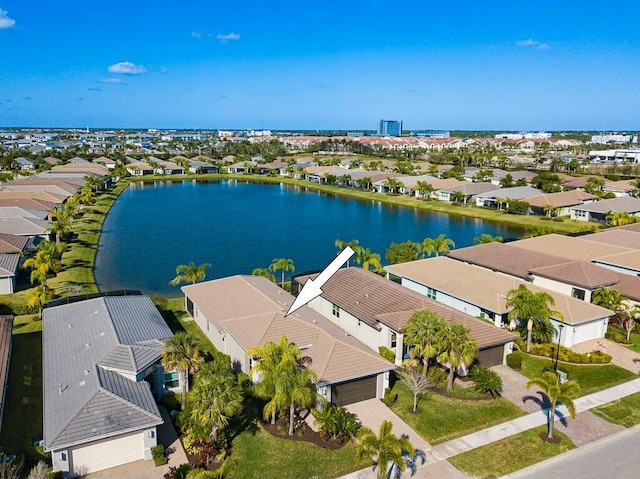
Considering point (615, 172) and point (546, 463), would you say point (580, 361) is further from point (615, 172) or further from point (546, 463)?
point (615, 172)

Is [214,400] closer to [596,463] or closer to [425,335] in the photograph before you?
[425,335]

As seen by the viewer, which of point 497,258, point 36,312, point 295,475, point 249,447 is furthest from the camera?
point 497,258

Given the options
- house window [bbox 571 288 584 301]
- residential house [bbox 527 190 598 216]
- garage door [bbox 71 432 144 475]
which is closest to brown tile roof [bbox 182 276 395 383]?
garage door [bbox 71 432 144 475]

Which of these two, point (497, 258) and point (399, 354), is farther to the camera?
point (497, 258)

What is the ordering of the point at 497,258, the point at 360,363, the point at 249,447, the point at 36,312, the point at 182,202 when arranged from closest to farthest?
1. the point at 249,447
2. the point at 360,363
3. the point at 36,312
4. the point at 497,258
5. the point at 182,202

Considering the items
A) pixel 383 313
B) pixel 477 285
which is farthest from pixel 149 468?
pixel 477 285

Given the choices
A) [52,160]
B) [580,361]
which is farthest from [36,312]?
[52,160]
